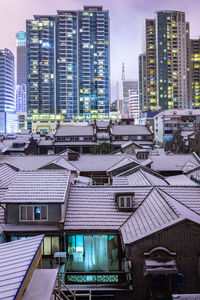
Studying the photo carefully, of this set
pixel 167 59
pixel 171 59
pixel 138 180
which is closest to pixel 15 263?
pixel 138 180

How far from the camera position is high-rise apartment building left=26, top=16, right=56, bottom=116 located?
544 feet

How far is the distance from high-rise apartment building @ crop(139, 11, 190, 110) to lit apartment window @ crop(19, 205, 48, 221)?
18090 centimetres

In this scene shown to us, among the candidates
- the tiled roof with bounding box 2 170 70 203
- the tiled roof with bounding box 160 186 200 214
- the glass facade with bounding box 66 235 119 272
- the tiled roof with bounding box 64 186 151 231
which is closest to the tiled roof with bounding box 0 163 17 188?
the tiled roof with bounding box 2 170 70 203

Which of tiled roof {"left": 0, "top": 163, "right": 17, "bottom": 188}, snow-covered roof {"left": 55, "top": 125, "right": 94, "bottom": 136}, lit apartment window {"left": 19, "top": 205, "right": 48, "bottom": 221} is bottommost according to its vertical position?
lit apartment window {"left": 19, "top": 205, "right": 48, "bottom": 221}

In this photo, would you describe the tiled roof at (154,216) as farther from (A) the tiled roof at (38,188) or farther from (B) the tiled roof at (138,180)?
(B) the tiled roof at (138,180)

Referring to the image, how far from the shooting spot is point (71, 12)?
169750mm

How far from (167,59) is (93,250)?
189m

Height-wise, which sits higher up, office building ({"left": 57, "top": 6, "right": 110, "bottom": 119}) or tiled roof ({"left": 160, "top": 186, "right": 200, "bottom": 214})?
office building ({"left": 57, "top": 6, "right": 110, "bottom": 119})

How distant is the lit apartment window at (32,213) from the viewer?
20.2 meters

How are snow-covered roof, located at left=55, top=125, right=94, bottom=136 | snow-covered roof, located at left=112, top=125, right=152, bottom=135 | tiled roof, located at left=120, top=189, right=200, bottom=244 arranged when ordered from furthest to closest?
snow-covered roof, located at left=55, top=125, right=94, bottom=136, snow-covered roof, located at left=112, top=125, right=152, bottom=135, tiled roof, located at left=120, top=189, right=200, bottom=244

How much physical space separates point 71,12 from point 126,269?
174 meters

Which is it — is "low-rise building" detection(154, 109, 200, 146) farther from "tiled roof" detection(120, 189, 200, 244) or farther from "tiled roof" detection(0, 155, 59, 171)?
"tiled roof" detection(120, 189, 200, 244)

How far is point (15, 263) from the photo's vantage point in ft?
35.8

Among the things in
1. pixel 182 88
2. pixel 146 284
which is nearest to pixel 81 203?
pixel 146 284
